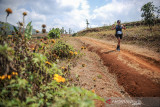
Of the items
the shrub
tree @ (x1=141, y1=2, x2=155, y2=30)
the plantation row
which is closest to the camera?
the plantation row

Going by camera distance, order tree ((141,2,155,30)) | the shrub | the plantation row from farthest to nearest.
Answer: tree ((141,2,155,30)), the shrub, the plantation row

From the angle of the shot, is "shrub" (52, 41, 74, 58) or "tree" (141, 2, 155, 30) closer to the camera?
"shrub" (52, 41, 74, 58)

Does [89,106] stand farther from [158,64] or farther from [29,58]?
[158,64]

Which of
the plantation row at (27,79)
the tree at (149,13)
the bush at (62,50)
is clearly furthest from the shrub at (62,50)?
the tree at (149,13)

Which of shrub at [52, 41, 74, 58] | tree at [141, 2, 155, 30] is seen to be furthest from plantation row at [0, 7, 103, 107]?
tree at [141, 2, 155, 30]

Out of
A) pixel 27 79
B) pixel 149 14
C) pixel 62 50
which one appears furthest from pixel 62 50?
pixel 149 14

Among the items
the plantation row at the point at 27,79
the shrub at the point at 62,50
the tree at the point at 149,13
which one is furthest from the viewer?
the tree at the point at 149,13

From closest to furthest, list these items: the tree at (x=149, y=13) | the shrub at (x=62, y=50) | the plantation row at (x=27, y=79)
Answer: the plantation row at (x=27, y=79) → the shrub at (x=62, y=50) → the tree at (x=149, y=13)

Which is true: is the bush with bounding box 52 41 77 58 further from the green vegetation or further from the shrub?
the green vegetation

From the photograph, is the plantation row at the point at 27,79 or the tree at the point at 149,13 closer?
the plantation row at the point at 27,79

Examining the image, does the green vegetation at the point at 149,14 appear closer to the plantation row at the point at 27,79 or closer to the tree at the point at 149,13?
the tree at the point at 149,13

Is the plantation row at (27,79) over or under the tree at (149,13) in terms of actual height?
under

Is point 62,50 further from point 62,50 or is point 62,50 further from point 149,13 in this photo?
point 149,13

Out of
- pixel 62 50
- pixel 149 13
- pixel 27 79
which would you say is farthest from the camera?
pixel 149 13
